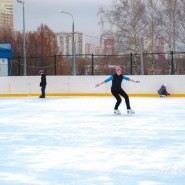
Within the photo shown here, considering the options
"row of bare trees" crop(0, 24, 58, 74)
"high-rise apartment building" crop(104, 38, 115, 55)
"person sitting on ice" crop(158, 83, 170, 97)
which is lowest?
"person sitting on ice" crop(158, 83, 170, 97)

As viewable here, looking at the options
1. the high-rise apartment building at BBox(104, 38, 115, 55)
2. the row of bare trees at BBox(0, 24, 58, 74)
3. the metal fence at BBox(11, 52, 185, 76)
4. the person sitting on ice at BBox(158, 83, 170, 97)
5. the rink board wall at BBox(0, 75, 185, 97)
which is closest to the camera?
the person sitting on ice at BBox(158, 83, 170, 97)

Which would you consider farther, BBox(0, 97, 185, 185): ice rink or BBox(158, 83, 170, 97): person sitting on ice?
BBox(158, 83, 170, 97): person sitting on ice

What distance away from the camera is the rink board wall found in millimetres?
23656

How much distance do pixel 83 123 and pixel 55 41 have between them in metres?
55.0

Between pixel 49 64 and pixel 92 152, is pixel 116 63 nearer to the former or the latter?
pixel 49 64

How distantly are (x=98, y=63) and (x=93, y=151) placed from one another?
1890 cm

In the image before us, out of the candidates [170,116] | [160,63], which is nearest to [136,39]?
[160,63]

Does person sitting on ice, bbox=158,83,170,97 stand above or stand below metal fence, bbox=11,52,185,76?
below

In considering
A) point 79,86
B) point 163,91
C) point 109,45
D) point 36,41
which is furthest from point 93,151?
point 36,41

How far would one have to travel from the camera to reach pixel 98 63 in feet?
85.1

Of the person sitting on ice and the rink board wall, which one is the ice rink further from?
the rink board wall

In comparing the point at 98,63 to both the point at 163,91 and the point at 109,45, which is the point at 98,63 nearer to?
the point at 163,91

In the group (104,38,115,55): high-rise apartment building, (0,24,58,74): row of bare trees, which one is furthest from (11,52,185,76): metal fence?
(0,24,58,74): row of bare trees

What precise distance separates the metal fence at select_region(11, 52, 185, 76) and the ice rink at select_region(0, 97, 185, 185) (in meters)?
13.3
